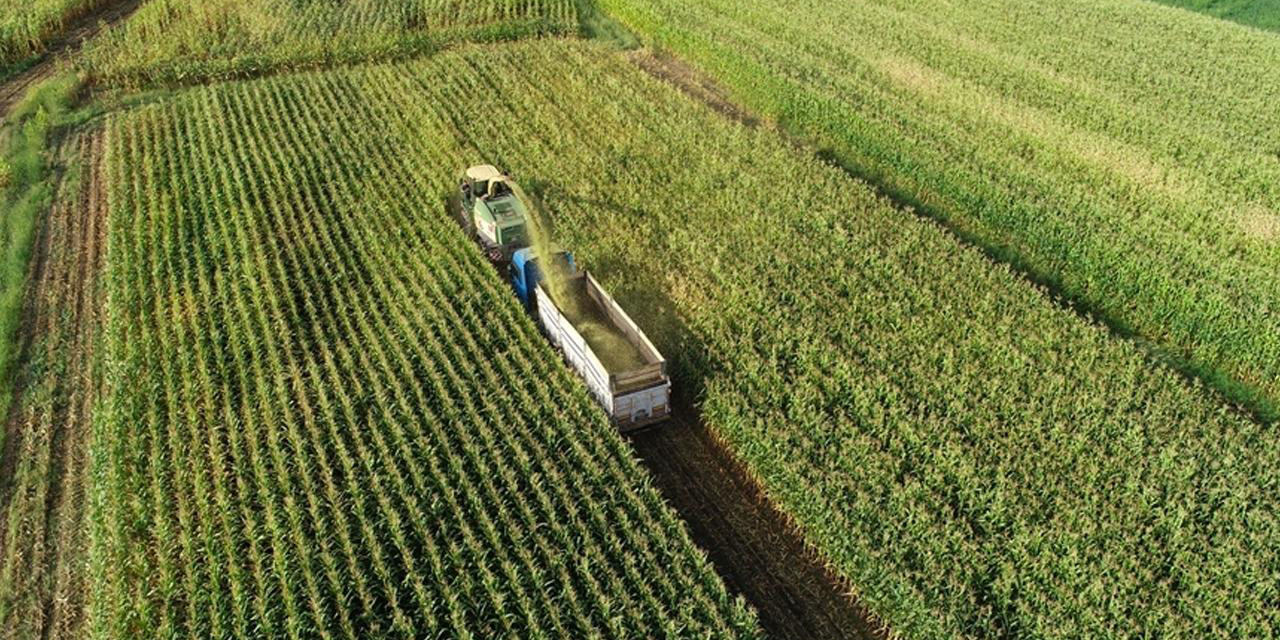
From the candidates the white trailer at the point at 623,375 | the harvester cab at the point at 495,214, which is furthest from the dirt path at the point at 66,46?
the white trailer at the point at 623,375

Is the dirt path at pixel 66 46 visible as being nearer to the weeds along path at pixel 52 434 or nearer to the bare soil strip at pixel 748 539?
the weeds along path at pixel 52 434

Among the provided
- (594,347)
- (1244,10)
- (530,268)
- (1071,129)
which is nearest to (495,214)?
(530,268)

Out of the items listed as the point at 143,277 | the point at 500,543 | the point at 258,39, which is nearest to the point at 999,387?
the point at 500,543

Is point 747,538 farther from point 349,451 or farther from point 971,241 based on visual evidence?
point 971,241

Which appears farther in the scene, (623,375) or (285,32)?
(285,32)

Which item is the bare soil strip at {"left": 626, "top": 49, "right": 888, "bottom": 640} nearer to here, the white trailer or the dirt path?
the white trailer

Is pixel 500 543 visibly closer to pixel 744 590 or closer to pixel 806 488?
pixel 744 590

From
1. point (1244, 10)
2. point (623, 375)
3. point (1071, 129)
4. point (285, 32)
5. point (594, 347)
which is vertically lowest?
point (1244, 10)
